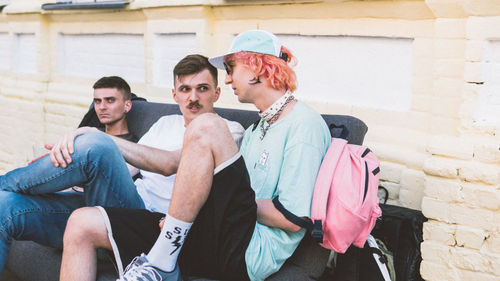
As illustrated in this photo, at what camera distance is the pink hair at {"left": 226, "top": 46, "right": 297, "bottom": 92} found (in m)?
2.68

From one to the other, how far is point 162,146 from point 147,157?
673 mm

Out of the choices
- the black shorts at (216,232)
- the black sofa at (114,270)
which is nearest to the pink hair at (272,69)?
the black sofa at (114,270)

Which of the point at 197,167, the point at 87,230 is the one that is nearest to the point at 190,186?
the point at 197,167

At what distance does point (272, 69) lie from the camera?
2.68 m

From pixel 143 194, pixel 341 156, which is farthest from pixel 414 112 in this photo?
pixel 143 194

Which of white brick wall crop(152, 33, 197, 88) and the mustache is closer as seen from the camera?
the mustache

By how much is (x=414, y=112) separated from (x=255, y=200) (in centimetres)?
174

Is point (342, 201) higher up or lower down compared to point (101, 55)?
lower down

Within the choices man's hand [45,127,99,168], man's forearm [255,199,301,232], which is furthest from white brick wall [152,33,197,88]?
man's forearm [255,199,301,232]

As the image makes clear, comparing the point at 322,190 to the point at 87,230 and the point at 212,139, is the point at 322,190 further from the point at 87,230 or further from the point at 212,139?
the point at 87,230

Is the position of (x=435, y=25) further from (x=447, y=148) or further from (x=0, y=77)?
(x=0, y=77)

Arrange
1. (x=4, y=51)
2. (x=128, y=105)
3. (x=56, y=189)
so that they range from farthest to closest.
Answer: (x=4, y=51) < (x=128, y=105) < (x=56, y=189)

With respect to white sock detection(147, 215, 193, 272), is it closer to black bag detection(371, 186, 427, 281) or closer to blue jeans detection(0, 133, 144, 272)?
blue jeans detection(0, 133, 144, 272)

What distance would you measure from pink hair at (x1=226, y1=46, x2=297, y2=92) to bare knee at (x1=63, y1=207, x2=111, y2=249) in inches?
42.4
